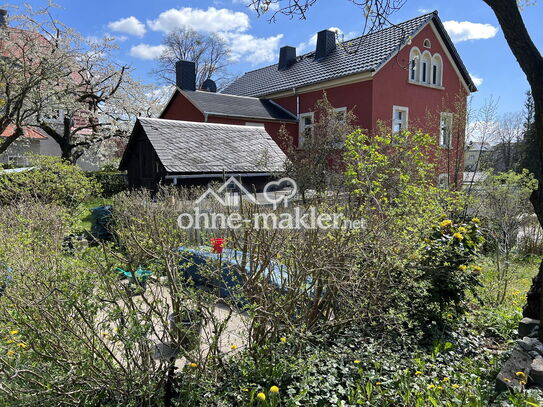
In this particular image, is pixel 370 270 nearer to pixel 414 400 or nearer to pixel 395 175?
pixel 414 400

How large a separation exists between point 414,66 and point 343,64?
3.72 metres

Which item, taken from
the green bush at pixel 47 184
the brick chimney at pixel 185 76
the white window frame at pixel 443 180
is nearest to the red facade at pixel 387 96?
the brick chimney at pixel 185 76

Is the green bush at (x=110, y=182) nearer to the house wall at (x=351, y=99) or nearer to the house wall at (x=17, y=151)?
the house wall at (x=17, y=151)

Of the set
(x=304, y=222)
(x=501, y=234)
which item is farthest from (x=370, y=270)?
(x=501, y=234)

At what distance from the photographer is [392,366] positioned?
3295 mm

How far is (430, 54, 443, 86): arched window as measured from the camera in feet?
68.3

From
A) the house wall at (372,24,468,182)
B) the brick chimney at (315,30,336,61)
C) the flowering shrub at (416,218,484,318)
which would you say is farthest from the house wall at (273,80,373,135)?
the flowering shrub at (416,218,484,318)

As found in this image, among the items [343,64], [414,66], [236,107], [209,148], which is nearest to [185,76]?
[236,107]

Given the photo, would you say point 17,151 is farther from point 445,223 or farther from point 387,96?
point 445,223

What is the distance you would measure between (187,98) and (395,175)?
1515 cm

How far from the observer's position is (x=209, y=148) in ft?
44.1

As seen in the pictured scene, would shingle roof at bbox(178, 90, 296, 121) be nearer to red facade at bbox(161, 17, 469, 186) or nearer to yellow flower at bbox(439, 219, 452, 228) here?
red facade at bbox(161, 17, 469, 186)

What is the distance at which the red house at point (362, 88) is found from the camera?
18.3 metres

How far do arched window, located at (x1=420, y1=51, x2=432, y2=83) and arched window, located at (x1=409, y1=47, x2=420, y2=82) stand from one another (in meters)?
0.32
